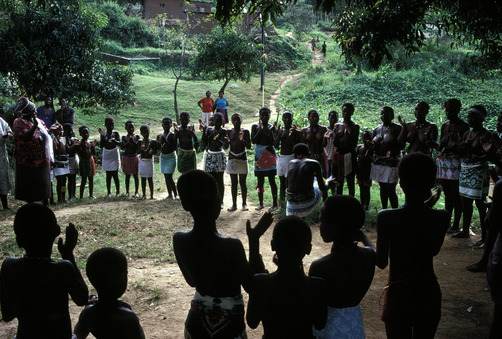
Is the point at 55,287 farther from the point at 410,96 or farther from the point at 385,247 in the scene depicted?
the point at 410,96

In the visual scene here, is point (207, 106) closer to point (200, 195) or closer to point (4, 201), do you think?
point (4, 201)

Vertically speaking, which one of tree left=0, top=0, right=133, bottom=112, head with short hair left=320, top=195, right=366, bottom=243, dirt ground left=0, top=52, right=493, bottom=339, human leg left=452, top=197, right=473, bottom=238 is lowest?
dirt ground left=0, top=52, right=493, bottom=339

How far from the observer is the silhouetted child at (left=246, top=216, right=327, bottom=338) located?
244 cm

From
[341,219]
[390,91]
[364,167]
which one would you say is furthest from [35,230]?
[390,91]

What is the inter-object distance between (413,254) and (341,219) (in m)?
0.55

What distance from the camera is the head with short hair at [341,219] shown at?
8.91ft

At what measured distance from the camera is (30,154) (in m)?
7.12

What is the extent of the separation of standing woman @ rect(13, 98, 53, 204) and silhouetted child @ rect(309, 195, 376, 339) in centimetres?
587

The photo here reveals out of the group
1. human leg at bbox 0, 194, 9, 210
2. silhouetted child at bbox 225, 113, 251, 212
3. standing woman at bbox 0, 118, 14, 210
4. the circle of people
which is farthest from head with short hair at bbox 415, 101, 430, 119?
human leg at bbox 0, 194, 9, 210

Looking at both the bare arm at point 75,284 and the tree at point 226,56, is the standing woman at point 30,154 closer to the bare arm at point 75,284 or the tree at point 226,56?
the bare arm at point 75,284

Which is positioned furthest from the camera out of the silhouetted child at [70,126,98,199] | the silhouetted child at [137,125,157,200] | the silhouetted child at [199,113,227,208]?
the silhouetted child at [137,125,157,200]

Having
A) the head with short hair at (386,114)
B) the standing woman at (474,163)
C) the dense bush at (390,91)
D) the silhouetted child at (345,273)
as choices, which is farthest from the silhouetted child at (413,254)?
the dense bush at (390,91)

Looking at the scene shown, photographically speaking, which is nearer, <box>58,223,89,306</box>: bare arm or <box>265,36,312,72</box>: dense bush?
<box>58,223,89,306</box>: bare arm

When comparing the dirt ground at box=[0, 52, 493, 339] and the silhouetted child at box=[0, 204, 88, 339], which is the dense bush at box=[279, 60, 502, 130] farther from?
the silhouetted child at box=[0, 204, 88, 339]
